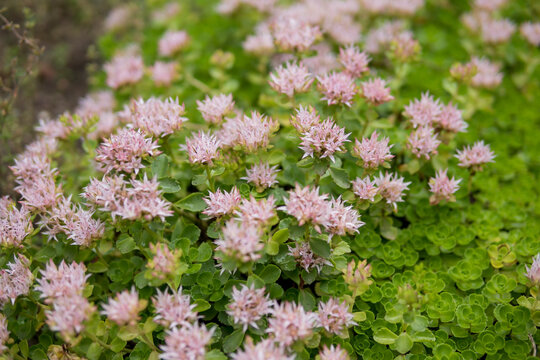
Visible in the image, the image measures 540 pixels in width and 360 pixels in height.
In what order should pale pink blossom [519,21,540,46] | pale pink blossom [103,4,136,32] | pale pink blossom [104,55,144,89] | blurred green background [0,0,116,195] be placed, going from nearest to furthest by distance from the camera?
pale pink blossom [104,55,144,89], pale pink blossom [519,21,540,46], blurred green background [0,0,116,195], pale pink blossom [103,4,136,32]

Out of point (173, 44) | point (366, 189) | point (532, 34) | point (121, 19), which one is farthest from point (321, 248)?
point (121, 19)

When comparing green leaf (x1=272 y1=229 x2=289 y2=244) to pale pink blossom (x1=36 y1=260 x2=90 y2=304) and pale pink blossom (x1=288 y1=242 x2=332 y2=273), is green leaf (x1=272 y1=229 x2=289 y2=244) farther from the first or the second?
pale pink blossom (x1=36 y1=260 x2=90 y2=304)

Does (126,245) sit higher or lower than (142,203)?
lower

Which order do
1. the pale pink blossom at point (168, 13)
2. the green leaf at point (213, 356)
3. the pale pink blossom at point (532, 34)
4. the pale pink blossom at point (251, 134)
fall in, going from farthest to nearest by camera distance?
the pale pink blossom at point (168, 13)
the pale pink blossom at point (532, 34)
the pale pink blossom at point (251, 134)
the green leaf at point (213, 356)

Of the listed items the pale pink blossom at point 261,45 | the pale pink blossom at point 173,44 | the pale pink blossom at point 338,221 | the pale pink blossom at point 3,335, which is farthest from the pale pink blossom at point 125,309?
the pale pink blossom at point 173,44

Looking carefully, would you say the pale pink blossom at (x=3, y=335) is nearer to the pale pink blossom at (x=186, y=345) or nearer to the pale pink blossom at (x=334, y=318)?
the pale pink blossom at (x=186, y=345)

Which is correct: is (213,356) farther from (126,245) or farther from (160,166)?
(160,166)

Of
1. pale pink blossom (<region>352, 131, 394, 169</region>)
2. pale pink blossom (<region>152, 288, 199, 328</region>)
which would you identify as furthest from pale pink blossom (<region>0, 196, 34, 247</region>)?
pale pink blossom (<region>352, 131, 394, 169</region>)
